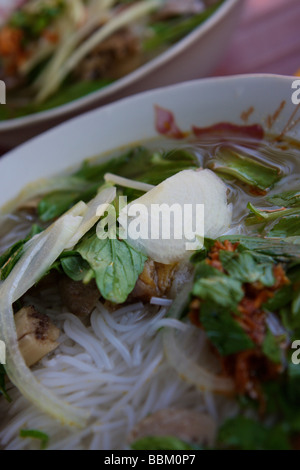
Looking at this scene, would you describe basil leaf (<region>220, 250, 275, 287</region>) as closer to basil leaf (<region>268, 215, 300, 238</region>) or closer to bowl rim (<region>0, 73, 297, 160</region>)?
basil leaf (<region>268, 215, 300, 238</region>)

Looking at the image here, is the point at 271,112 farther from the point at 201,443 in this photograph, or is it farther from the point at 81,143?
the point at 201,443

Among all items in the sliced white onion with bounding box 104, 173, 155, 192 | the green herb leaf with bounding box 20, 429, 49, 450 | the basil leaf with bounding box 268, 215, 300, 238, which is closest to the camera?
the green herb leaf with bounding box 20, 429, 49, 450

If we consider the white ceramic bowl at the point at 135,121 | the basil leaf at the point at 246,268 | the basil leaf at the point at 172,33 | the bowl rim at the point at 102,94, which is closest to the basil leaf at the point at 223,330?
the basil leaf at the point at 246,268

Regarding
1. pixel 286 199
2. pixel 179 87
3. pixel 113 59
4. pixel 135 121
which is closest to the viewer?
pixel 286 199

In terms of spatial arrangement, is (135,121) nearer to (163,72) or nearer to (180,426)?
(163,72)

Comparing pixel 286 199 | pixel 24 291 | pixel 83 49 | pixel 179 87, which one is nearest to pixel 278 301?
pixel 286 199

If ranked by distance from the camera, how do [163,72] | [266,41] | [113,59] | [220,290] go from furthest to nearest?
1. [113,59]
2. [266,41]
3. [163,72]
4. [220,290]

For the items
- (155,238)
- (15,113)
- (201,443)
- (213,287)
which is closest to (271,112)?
(155,238)

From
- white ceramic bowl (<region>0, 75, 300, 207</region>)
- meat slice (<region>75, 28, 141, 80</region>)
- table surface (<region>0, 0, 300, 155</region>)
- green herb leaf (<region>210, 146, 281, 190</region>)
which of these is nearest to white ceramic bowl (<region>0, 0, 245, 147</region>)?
table surface (<region>0, 0, 300, 155</region>)
